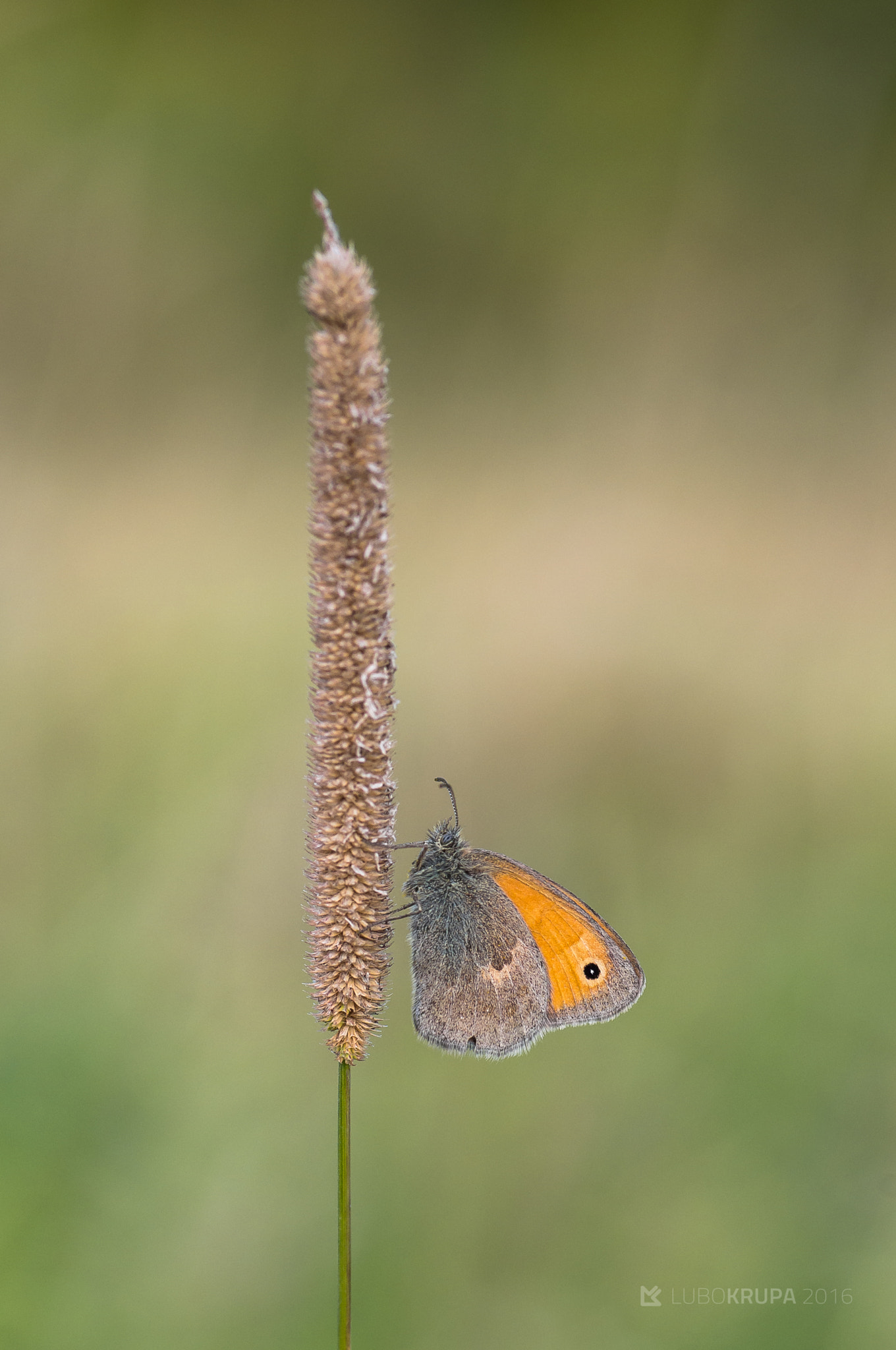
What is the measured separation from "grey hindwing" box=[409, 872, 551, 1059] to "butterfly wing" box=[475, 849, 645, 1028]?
0.08ft

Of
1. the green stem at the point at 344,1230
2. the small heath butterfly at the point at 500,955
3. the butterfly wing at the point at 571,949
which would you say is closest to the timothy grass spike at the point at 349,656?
the green stem at the point at 344,1230

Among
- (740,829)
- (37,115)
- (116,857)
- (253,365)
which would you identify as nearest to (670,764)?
(740,829)

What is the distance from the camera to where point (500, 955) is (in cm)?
171

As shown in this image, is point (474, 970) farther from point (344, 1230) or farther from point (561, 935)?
point (344, 1230)

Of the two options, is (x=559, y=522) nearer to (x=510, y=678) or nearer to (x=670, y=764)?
(x=510, y=678)

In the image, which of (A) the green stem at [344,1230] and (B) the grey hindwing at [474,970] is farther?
(B) the grey hindwing at [474,970]

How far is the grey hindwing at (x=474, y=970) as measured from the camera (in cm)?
162

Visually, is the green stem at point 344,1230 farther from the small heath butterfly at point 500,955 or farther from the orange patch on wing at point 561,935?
the orange patch on wing at point 561,935

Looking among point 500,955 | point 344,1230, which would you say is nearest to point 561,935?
point 500,955

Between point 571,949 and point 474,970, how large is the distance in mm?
206

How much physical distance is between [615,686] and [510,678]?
391mm

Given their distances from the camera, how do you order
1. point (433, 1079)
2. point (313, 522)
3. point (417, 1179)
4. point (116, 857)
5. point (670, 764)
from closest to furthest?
point (313, 522), point (417, 1179), point (433, 1079), point (116, 857), point (670, 764)

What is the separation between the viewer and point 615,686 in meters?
3.40

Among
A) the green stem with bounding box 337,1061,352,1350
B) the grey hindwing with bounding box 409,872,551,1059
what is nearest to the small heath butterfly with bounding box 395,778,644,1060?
the grey hindwing with bounding box 409,872,551,1059
